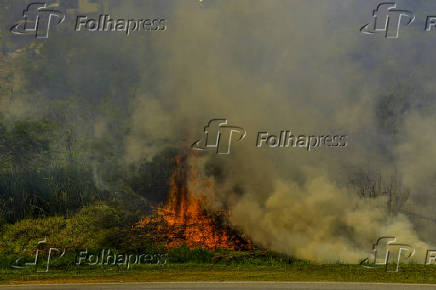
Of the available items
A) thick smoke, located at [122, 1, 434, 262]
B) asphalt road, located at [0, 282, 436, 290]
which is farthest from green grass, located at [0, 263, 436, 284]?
thick smoke, located at [122, 1, 434, 262]

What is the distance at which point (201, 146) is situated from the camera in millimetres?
25453

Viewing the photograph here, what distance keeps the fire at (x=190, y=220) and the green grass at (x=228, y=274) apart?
2.01 meters

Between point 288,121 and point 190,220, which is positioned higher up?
point 288,121

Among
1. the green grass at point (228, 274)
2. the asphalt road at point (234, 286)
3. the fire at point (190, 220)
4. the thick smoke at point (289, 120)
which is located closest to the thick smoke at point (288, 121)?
the thick smoke at point (289, 120)

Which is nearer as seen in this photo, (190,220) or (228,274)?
(228,274)

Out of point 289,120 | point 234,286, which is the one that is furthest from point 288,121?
point 234,286

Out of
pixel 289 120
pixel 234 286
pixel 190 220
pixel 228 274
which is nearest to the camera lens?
pixel 234 286

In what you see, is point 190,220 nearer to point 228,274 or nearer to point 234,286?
point 228,274

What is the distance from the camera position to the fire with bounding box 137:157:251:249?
76.3 feet

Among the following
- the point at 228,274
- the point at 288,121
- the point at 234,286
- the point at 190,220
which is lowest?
the point at 228,274

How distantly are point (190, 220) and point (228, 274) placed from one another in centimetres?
524

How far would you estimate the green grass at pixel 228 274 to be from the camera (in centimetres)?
1798

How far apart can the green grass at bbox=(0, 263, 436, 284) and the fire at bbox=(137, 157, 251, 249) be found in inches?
79.2

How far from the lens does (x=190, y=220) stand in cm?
2398
